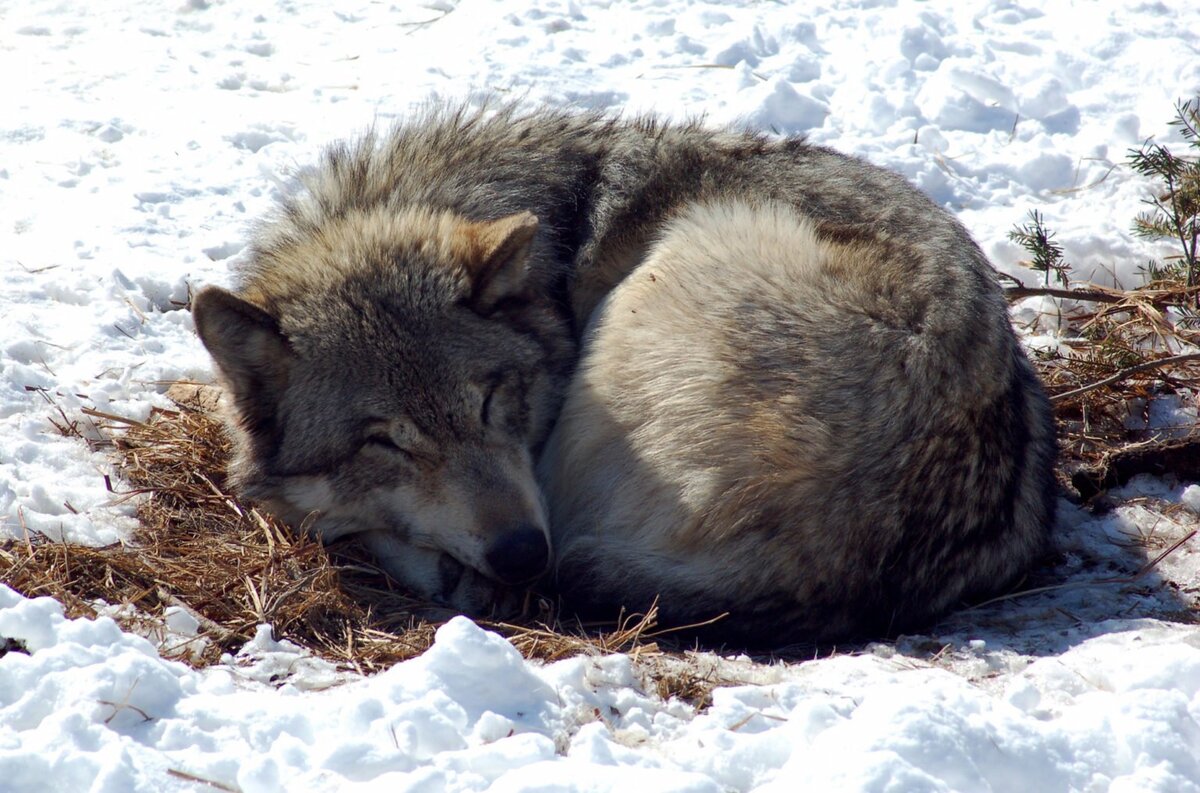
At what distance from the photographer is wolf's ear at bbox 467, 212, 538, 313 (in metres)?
3.75

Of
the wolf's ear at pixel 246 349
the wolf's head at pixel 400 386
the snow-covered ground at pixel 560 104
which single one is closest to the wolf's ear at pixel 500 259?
the wolf's head at pixel 400 386

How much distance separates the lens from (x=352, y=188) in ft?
14.4

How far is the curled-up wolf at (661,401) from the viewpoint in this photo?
3.32 metres

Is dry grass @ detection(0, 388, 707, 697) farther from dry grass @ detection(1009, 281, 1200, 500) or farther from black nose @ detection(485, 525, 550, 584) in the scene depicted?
dry grass @ detection(1009, 281, 1200, 500)

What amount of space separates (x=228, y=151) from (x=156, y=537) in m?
3.33

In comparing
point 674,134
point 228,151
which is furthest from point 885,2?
point 228,151

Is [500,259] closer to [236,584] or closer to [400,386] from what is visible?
[400,386]

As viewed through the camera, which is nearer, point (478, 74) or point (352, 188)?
point (352, 188)

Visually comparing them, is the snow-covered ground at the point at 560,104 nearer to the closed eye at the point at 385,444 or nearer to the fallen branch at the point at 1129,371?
the fallen branch at the point at 1129,371

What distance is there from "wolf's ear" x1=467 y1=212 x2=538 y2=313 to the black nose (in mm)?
859

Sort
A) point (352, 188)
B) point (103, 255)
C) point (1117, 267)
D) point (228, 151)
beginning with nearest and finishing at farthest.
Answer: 1. point (352, 188)
2. point (103, 255)
3. point (1117, 267)
4. point (228, 151)

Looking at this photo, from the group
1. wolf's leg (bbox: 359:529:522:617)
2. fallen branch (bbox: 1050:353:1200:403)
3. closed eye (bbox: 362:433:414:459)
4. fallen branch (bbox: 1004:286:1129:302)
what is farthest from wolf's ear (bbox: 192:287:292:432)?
fallen branch (bbox: 1004:286:1129:302)

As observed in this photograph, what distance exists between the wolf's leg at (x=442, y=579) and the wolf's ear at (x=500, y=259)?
92 centimetres

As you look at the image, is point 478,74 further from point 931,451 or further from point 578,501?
point 931,451
